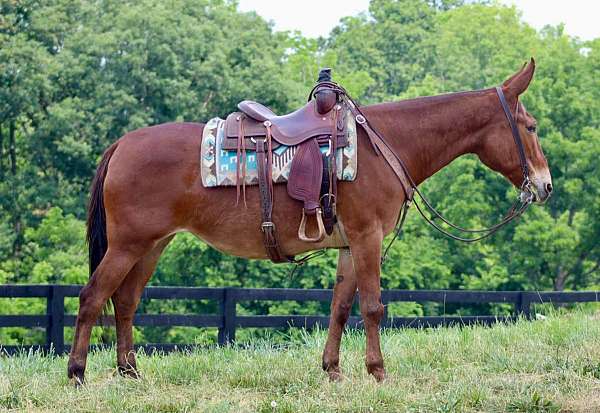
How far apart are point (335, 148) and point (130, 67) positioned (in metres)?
22.2

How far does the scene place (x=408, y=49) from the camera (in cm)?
5338

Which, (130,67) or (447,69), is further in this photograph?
A: (447,69)

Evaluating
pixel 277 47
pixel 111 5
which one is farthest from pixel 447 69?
A: pixel 111 5

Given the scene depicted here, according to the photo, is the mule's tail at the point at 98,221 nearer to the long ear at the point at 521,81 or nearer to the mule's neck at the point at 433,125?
the mule's neck at the point at 433,125

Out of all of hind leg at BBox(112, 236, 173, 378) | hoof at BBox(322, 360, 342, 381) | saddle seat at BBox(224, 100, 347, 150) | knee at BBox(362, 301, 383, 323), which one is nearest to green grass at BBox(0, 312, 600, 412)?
hoof at BBox(322, 360, 342, 381)

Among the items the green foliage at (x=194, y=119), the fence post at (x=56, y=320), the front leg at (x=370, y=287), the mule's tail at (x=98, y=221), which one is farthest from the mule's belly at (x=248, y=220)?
the green foliage at (x=194, y=119)

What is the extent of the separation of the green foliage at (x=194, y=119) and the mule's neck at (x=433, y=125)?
59.4ft

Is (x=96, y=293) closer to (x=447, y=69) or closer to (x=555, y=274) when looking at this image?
(x=555, y=274)

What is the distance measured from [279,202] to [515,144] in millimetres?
2031

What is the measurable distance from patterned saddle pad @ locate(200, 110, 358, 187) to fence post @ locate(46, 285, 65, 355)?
527cm

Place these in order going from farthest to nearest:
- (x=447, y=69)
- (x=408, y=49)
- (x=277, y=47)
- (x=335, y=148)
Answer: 1. (x=408, y=49)
2. (x=447, y=69)
3. (x=277, y=47)
4. (x=335, y=148)

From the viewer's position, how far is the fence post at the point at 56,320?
461 inches

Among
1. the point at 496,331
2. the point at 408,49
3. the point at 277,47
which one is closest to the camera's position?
the point at 496,331

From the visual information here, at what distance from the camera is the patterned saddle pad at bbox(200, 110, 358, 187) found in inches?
279
